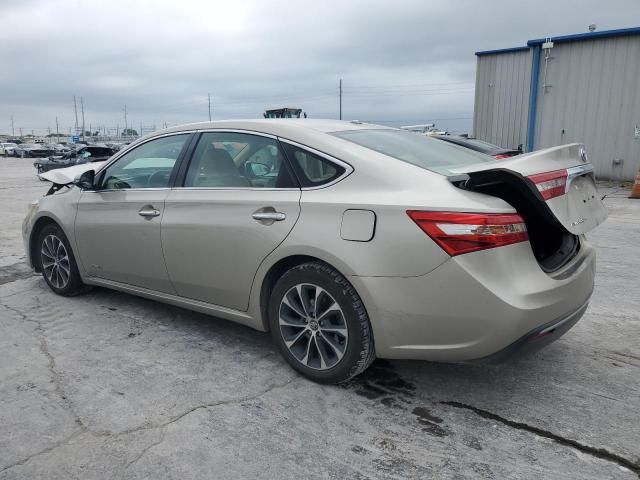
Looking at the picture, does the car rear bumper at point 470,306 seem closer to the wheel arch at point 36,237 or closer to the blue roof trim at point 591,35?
the wheel arch at point 36,237

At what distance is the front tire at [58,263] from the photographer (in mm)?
4698

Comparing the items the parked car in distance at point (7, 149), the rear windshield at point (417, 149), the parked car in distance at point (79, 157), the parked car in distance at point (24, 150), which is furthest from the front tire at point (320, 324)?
the parked car in distance at point (7, 149)

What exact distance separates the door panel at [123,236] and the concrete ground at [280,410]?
417 mm

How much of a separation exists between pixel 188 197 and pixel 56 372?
1.38m

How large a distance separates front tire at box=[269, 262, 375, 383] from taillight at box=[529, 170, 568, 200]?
3.50 ft

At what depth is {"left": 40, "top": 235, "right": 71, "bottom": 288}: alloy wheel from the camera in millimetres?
4754

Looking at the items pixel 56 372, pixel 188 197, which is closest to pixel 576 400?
pixel 188 197

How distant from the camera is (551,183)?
107 inches

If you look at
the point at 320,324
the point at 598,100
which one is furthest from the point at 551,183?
the point at 598,100

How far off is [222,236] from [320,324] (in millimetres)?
863

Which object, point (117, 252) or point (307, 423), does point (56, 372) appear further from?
point (307, 423)

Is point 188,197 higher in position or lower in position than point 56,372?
higher

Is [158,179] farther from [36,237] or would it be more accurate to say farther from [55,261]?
[36,237]

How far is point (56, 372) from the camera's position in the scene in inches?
131
